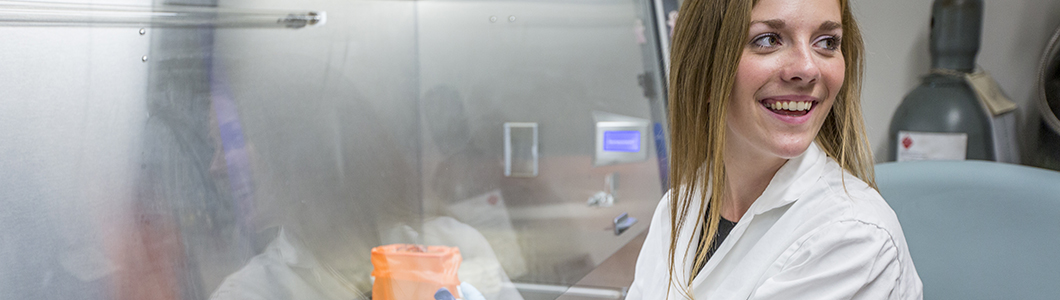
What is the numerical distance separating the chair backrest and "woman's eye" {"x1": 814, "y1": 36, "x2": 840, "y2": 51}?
352mm

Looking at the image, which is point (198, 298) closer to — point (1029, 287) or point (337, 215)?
point (337, 215)

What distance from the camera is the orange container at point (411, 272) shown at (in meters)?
1.17

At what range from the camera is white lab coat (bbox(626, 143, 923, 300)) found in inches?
33.4

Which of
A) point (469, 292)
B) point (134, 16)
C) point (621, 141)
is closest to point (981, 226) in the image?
point (469, 292)

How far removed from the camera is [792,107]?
0.90 metres

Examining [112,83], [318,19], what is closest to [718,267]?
[318,19]

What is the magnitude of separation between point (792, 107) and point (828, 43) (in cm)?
11

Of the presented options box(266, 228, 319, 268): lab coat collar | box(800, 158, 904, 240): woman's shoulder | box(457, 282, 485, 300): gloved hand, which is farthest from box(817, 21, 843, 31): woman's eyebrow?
box(266, 228, 319, 268): lab coat collar

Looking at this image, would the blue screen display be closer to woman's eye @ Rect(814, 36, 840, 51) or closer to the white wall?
the white wall

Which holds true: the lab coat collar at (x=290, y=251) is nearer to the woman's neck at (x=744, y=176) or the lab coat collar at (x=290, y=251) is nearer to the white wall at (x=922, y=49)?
the woman's neck at (x=744, y=176)

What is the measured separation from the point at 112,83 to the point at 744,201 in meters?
0.90

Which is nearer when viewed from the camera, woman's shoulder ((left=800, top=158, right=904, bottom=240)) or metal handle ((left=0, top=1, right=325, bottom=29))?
metal handle ((left=0, top=1, right=325, bottom=29))

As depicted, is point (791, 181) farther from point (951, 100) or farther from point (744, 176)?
point (951, 100)

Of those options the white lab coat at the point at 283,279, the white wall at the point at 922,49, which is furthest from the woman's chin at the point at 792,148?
the white wall at the point at 922,49
